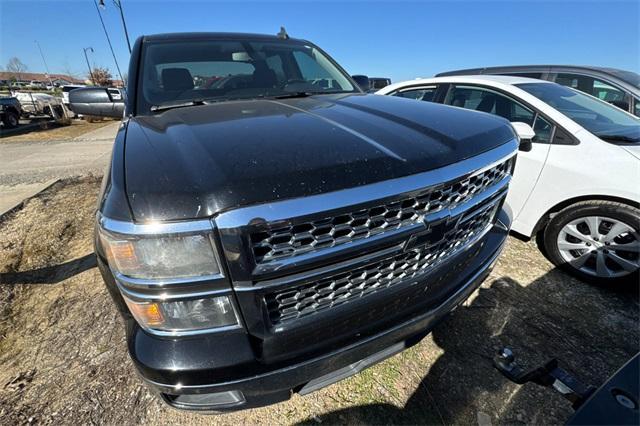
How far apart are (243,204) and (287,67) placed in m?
2.16

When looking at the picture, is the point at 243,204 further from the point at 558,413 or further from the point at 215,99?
the point at 558,413

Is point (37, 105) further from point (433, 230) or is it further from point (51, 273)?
point (433, 230)

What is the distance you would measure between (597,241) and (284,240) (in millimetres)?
2892

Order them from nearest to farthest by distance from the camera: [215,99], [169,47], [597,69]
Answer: [215,99] → [169,47] → [597,69]

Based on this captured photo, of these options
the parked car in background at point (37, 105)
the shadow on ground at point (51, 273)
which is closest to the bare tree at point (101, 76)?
the parked car in background at point (37, 105)

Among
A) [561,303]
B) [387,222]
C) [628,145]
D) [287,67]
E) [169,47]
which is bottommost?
[561,303]

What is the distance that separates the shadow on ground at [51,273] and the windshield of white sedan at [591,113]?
462 centimetres

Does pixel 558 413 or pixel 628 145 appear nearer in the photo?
pixel 558 413

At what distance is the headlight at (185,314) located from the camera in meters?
1.09

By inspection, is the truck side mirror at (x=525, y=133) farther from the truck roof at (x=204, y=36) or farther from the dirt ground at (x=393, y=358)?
the truck roof at (x=204, y=36)

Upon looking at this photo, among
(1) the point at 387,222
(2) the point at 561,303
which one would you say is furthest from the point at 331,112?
(2) the point at 561,303

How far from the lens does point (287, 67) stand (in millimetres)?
2773

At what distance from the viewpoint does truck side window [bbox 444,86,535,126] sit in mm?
3178

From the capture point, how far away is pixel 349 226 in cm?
114
